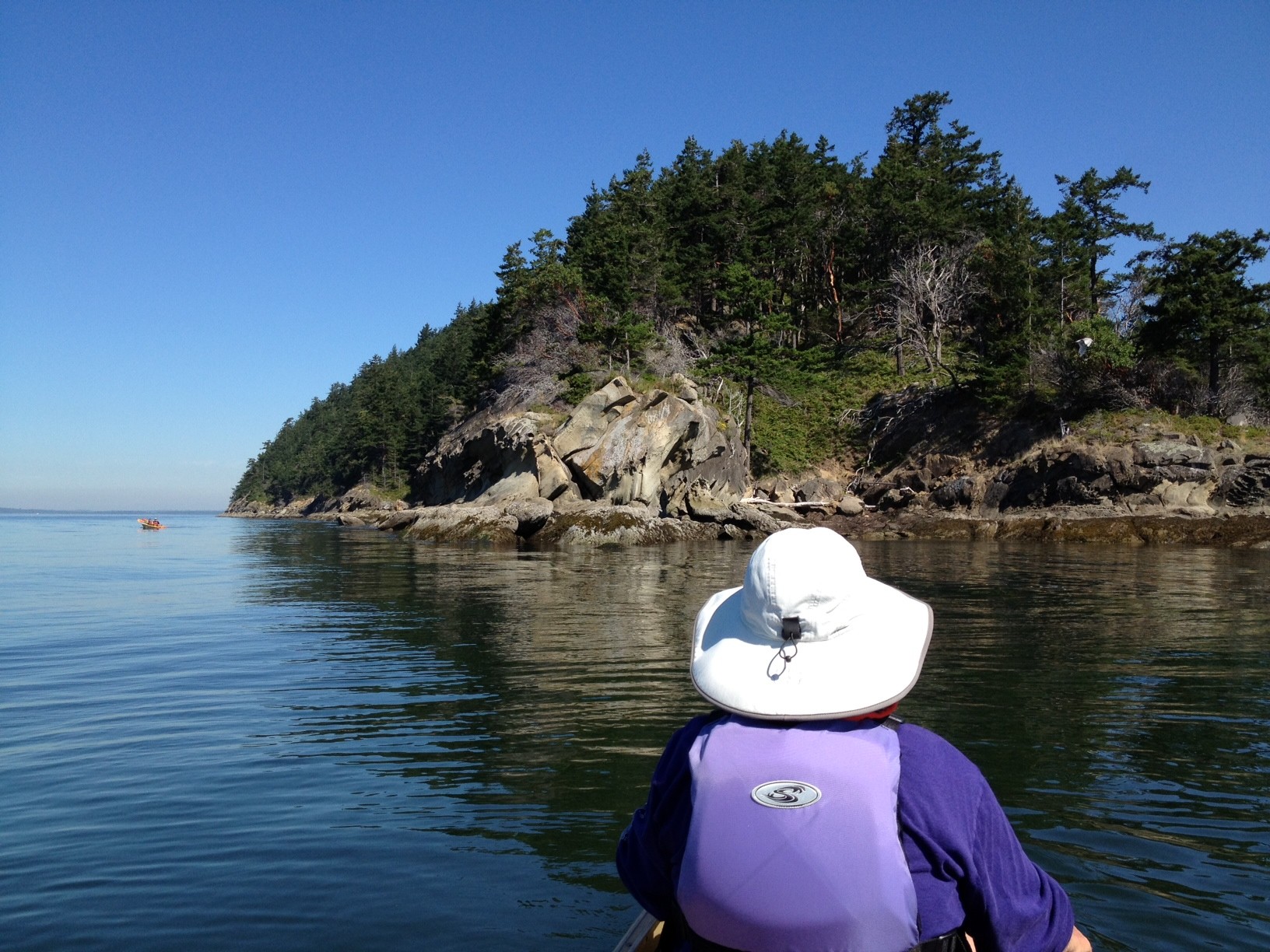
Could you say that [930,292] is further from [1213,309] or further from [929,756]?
[929,756]

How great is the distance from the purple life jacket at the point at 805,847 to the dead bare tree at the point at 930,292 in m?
50.0

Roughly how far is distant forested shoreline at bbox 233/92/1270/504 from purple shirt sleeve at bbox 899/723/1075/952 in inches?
1596

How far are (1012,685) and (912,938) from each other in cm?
779

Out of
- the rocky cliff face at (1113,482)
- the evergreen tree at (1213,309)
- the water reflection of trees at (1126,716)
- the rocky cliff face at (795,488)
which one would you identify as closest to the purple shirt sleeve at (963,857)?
the water reflection of trees at (1126,716)

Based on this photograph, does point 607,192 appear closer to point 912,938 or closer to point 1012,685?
point 1012,685

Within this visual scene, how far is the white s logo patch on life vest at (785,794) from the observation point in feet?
6.61

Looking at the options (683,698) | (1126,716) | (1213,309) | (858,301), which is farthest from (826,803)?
(858,301)

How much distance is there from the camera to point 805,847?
200 cm

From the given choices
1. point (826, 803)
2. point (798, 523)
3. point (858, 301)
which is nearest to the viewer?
point (826, 803)

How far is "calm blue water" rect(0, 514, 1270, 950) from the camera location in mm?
4465

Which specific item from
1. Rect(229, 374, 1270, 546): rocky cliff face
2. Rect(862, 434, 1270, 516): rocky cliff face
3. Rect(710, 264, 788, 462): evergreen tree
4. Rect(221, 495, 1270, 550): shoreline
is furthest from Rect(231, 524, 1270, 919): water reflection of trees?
Rect(710, 264, 788, 462): evergreen tree

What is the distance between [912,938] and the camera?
2.04 m

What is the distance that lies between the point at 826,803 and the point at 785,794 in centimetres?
9

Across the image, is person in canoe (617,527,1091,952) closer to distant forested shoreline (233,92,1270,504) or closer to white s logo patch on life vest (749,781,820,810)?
white s logo patch on life vest (749,781,820,810)
